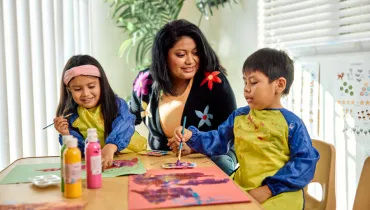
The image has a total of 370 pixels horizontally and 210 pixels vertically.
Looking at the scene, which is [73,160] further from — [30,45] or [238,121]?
[30,45]

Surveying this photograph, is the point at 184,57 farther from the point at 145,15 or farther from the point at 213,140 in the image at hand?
the point at 145,15

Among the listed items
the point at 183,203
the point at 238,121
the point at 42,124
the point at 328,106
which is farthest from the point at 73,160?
the point at 42,124

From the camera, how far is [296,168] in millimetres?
1333

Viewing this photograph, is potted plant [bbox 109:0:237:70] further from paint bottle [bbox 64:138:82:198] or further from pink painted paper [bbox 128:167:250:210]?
paint bottle [bbox 64:138:82:198]

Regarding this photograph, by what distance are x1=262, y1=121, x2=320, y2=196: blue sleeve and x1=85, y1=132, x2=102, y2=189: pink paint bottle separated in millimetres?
566

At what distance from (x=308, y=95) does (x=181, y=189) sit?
1.49 m

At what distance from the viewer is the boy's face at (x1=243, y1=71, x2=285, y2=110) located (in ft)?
4.69

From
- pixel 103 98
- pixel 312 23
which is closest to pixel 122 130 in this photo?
pixel 103 98

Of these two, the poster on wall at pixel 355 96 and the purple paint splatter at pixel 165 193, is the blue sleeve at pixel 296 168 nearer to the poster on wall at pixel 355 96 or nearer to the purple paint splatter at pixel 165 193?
the purple paint splatter at pixel 165 193

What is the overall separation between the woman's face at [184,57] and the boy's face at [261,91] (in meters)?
0.56

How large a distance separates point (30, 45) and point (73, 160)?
6.30ft

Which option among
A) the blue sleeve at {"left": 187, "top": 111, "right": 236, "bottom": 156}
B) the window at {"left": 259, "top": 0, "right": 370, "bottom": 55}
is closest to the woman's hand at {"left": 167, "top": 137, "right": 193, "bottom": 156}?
the blue sleeve at {"left": 187, "top": 111, "right": 236, "bottom": 156}

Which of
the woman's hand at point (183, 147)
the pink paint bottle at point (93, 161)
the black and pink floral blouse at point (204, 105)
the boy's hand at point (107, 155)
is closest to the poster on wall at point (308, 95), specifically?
the black and pink floral blouse at point (204, 105)

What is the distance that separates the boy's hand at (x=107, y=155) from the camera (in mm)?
1405
